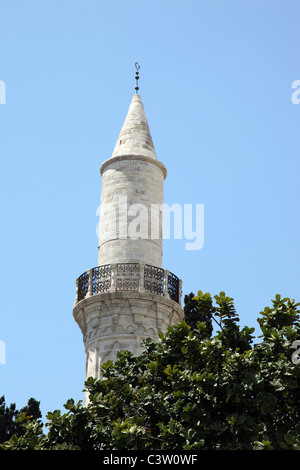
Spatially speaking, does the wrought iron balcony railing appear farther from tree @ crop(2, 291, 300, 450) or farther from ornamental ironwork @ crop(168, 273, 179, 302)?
tree @ crop(2, 291, 300, 450)

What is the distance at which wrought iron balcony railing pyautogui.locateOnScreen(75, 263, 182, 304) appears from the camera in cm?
2825

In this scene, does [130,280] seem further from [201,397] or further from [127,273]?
[201,397]

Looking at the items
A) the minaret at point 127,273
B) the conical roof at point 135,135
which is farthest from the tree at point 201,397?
the conical roof at point 135,135

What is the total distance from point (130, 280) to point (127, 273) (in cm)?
24

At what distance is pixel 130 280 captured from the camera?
92.9 feet

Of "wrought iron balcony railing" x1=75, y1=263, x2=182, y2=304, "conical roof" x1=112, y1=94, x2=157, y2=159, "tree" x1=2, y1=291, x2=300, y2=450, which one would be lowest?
"tree" x1=2, y1=291, x2=300, y2=450

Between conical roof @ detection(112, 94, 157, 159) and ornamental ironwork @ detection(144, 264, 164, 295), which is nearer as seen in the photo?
ornamental ironwork @ detection(144, 264, 164, 295)

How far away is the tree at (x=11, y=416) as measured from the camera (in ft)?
95.8

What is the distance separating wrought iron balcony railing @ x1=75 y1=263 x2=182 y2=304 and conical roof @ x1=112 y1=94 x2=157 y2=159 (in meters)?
4.24

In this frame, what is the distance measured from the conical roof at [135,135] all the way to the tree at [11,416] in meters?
8.90

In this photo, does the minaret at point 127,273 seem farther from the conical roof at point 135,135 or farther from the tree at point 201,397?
the tree at point 201,397

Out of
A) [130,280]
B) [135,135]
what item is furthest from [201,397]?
[135,135]

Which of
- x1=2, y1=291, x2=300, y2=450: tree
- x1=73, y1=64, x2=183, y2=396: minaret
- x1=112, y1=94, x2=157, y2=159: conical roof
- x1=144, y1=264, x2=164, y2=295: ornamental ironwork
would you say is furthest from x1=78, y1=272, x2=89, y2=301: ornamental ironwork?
x1=2, y1=291, x2=300, y2=450: tree

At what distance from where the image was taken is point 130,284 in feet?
92.6
